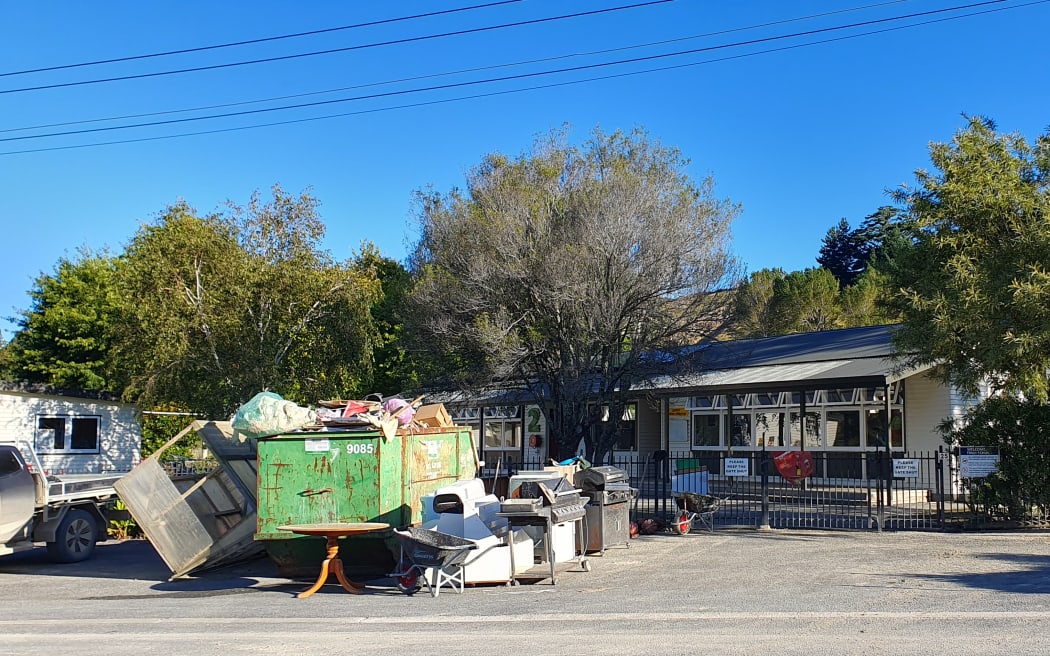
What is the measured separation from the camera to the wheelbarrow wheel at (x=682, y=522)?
50.8 feet

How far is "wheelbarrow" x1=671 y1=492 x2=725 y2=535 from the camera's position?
1559 cm

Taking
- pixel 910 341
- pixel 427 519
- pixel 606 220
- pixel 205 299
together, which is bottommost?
pixel 427 519

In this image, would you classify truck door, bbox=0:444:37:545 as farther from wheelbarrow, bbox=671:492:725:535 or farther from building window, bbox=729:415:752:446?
building window, bbox=729:415:752:446

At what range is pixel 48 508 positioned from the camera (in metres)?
13.7

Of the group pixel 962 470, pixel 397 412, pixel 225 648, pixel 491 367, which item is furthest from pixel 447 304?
pixel 225 648

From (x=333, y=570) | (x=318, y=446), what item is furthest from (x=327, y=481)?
(x=333, y=570)

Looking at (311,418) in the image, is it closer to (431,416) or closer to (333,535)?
(431,416)

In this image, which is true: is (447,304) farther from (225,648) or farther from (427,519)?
(225,648)

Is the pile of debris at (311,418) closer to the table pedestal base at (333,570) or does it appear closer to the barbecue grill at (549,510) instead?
the table pedestal base at (333,570)

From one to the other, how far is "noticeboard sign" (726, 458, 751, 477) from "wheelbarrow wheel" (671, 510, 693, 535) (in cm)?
110

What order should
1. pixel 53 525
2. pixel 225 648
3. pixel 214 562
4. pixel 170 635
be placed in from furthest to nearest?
pixel 53 525 < pixel 214 562 < pixel 170 635 < pixel 225 648

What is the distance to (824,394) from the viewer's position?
79.2ft

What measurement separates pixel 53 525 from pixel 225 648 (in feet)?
24.6

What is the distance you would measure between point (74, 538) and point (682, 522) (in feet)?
32.8
